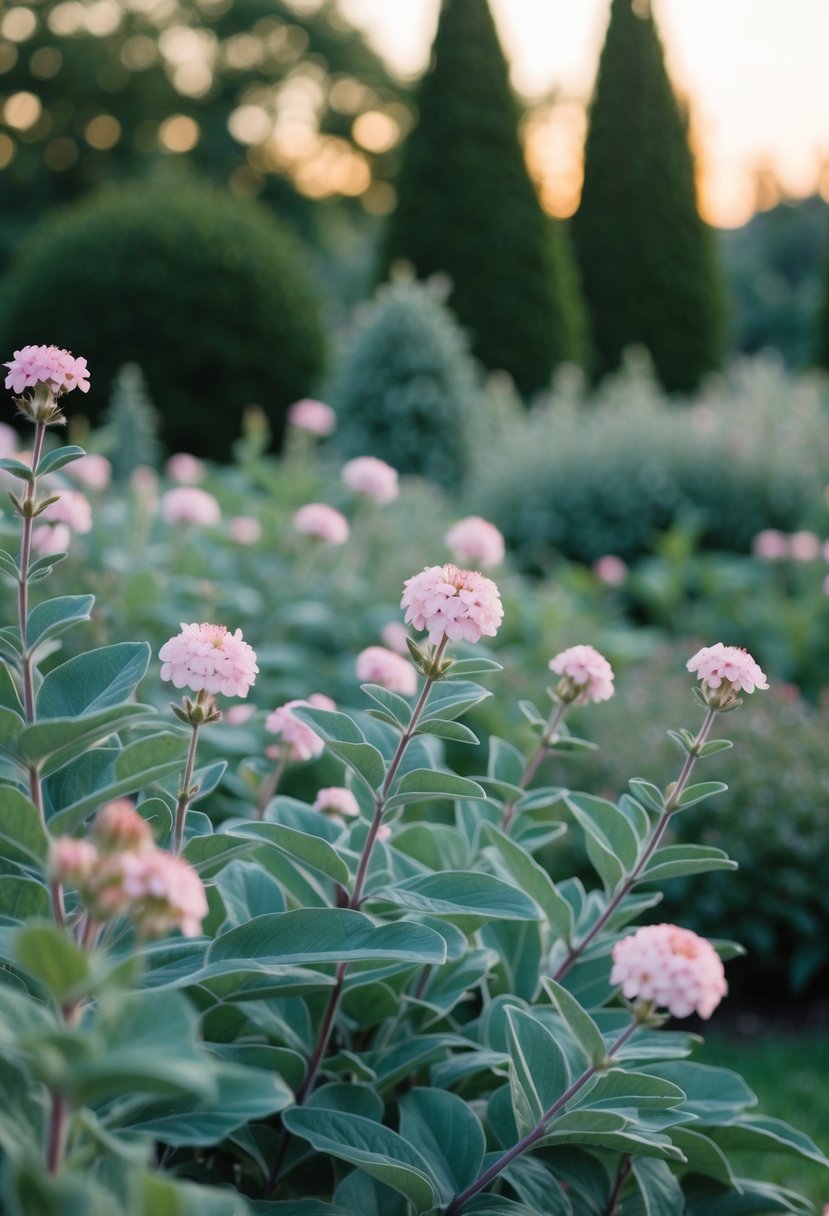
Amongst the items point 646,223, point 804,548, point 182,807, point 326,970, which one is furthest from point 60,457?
point 646,223

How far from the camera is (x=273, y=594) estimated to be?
3971 millimetres

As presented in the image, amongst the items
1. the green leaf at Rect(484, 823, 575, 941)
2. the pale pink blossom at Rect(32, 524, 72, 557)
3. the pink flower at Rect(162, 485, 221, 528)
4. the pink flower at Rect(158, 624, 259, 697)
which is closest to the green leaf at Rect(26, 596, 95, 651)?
the pink flower at Rect(158, 624, 259, 697)

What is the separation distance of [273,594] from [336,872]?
268 cm

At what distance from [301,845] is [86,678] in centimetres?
32

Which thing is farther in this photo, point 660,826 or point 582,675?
Result: point 582,675

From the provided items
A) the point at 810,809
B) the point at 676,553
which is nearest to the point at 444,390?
the point at 676,553

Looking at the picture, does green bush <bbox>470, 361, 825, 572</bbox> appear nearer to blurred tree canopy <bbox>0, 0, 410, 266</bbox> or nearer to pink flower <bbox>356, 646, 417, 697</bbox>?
pink flower <bbox>356, 646, 417, 697</bbox>

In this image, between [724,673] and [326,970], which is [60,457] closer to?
[326,970]

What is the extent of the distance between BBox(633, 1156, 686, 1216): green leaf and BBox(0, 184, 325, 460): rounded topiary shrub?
27.1 ft

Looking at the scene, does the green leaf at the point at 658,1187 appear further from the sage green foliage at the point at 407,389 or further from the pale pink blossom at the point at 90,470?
the sage green foliage at the point at 407,389

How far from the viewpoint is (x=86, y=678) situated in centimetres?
135

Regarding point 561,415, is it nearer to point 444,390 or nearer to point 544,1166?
point 444,390

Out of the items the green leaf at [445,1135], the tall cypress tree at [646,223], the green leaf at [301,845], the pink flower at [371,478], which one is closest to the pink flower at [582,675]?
the green leaf at [301,845]

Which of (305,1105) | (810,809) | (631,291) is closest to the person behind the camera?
(305,1105)
